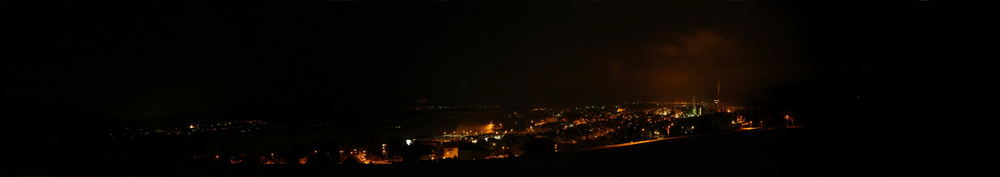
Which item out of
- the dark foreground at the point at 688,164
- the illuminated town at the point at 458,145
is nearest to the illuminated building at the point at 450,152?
the illuminated town at the point at 458,145

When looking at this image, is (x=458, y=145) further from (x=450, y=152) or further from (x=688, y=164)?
(x=688, y=164)

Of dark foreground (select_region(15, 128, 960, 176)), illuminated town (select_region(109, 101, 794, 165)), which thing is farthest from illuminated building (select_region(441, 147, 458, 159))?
dark foreground (select_region(15, 128, 960, 176))

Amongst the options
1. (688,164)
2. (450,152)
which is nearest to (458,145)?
(450,152)

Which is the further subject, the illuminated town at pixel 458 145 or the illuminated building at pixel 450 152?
the illuminated building at pixel 450 152

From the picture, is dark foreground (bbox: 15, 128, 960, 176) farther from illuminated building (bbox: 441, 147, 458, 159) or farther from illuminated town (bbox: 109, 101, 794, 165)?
illuminated building (bbox: 441, 147, 458, 159)

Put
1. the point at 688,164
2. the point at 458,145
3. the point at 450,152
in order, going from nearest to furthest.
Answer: the point at 688,164 → the point at 450,152 → the point at 458,145

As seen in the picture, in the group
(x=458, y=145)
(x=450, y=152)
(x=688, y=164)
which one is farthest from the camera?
(x=458, y=145)

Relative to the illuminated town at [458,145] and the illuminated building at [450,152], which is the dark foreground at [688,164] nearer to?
the illuminated town at [458,145]

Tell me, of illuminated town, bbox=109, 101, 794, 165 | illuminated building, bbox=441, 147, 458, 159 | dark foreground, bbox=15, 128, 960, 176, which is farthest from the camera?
illuminated building, bbox=441, 147, 458, 159

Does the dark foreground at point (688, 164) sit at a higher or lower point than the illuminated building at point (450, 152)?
higher

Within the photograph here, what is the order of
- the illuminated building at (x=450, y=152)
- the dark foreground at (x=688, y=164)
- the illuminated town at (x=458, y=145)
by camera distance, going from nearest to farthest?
the dark foreground at (x=688, y=164) → the illuminated town at (x=458, y=145) → the illuminated building at (x=450, y=152)

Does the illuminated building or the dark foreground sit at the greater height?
the dark foreground

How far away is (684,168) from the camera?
4719mm

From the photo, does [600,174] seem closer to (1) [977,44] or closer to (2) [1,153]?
(2) [1,153]
